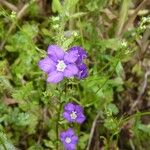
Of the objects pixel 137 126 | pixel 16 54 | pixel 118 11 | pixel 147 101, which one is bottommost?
pixel 137 126

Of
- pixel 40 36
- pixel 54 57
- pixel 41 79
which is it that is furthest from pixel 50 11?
pixel 54 57

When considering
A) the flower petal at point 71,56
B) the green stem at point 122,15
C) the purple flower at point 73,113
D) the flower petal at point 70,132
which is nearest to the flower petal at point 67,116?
the purple flower at point 73,113

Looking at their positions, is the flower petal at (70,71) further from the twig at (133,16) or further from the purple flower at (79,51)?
the twig at (133,16)

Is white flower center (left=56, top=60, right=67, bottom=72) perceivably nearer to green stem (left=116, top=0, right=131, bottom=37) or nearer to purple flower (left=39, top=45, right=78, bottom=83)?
purple flower (left=39, top=45, right=78, bottom=83)

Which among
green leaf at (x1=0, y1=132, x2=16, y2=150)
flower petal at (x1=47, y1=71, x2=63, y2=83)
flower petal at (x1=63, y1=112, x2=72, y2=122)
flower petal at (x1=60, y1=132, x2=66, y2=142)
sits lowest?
green leaf at (x1=0, y1=132, x2=16, y2=150)

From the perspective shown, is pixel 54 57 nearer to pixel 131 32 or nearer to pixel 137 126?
pixel 137 126

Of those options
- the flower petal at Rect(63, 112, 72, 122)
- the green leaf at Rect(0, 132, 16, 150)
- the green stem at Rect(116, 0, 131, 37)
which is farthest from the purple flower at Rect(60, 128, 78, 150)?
the green stem at Rect(116, 0, 131, 37)
